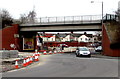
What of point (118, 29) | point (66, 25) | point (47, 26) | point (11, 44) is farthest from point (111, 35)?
point (11, 44)

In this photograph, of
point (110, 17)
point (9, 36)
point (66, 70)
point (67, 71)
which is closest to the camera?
point (67, 71)

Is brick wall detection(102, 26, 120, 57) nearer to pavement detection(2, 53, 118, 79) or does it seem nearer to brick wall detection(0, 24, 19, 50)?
pavement detection(2, 53, 118, 79)

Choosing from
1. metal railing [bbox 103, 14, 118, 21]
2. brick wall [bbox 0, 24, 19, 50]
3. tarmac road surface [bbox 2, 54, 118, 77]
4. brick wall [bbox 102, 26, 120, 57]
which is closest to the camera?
tarmac road surface [bbox 2, 54, 118, 77]

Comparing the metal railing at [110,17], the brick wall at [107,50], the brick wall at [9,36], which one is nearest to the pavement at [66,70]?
the brick wall at [107,50]

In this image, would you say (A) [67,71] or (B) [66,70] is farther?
(B) [66,70]

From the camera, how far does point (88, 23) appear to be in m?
45.5

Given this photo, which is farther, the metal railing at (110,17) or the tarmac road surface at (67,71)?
the metal railing at (110,17)

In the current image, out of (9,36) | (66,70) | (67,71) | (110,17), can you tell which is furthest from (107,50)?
(9,36)

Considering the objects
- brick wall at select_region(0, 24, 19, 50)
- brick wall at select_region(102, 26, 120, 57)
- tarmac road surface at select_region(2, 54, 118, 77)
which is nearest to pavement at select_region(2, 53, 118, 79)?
tarmac road surface at select_region(2, 54, 118, 77)

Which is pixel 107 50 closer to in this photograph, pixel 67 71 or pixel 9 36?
pixel 67 71

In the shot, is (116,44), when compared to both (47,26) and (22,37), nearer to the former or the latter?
(47,26)

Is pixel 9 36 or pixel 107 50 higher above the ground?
pixel 9 36

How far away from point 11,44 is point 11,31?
3022mm

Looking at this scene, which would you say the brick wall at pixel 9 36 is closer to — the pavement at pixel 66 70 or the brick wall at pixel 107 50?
the brick wall at pixel 107 50
